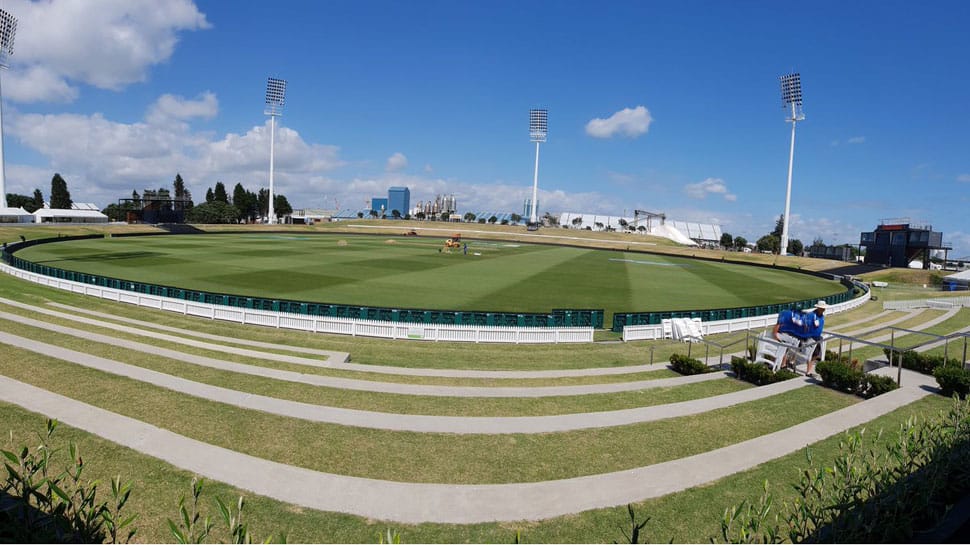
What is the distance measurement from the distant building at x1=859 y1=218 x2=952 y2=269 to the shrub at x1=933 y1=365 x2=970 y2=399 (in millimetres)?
88053

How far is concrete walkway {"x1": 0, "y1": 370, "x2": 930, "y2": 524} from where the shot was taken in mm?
7836

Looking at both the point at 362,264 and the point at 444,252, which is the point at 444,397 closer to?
the point at 362,264


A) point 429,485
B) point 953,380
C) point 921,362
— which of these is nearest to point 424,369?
point 429,485

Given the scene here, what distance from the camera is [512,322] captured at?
25484mm

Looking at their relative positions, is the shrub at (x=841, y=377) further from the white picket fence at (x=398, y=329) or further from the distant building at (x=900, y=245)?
the distant building at (x=900, y=245)

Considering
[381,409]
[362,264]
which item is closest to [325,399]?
[381,409]

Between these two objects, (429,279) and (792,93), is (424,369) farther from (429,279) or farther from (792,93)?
(792,93)

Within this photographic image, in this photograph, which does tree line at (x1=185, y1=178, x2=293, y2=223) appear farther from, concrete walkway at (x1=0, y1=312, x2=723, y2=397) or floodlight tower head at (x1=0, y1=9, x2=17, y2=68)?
concrete walkway at (x1=0, y1=312, x2=723, y2=397)

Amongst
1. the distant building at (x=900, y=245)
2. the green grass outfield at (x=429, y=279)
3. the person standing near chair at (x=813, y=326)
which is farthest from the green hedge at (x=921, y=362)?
the distant building at (x=900, y=245)

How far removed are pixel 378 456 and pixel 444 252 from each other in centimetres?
6636

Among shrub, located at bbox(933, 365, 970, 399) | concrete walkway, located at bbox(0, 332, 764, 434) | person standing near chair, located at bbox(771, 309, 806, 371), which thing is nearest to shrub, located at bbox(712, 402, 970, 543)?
concrete walkway, located at bbox(0, 332, 764, 434)

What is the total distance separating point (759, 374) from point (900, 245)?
92510 millimetres

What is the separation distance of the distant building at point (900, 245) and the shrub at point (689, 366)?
89.1 metres

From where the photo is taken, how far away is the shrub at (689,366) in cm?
1689
